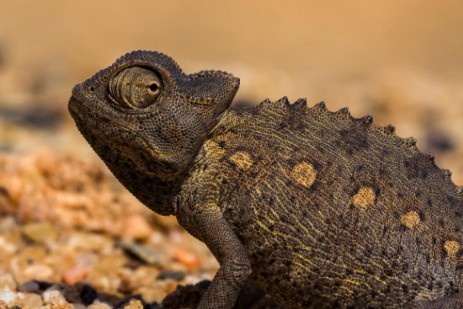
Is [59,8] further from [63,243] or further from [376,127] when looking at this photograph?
[376,127]

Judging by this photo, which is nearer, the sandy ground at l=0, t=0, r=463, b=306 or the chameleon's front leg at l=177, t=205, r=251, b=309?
the chameleon's front leg at l=177, t=205, r=251, b=309

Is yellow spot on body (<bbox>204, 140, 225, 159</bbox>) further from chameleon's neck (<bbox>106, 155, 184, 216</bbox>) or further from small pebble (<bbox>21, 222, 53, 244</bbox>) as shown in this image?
small pebble (<bbox>21, 222, 53, 244</bbox>)

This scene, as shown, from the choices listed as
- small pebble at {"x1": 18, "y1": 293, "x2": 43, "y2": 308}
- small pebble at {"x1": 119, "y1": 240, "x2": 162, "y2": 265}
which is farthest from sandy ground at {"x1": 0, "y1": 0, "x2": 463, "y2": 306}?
small pebble at {"x1": 18, "y1": 293, "x2": 43, "y2": 308}

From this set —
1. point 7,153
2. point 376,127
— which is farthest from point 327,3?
point 376,127

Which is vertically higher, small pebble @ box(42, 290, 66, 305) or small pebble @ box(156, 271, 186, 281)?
small pebble @ box(156, 271, 186, 281)

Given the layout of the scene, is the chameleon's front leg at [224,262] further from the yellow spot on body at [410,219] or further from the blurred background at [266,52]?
the blurred background at [266,52]

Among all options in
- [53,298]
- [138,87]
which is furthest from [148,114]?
[53,298]

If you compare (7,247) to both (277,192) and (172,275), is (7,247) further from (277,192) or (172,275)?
(277,192)

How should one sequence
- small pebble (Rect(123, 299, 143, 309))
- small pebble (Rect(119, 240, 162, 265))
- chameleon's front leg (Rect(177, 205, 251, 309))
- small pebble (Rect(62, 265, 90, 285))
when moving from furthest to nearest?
small pebble (Rect(119, 240, 162, 265)) < small pebble (Rect(62, 265, 90, 285)) < small pebble (Rect(123, 299, 143, 309)) < chameleon's front leg (Rect(177, 205, 251, 309))
